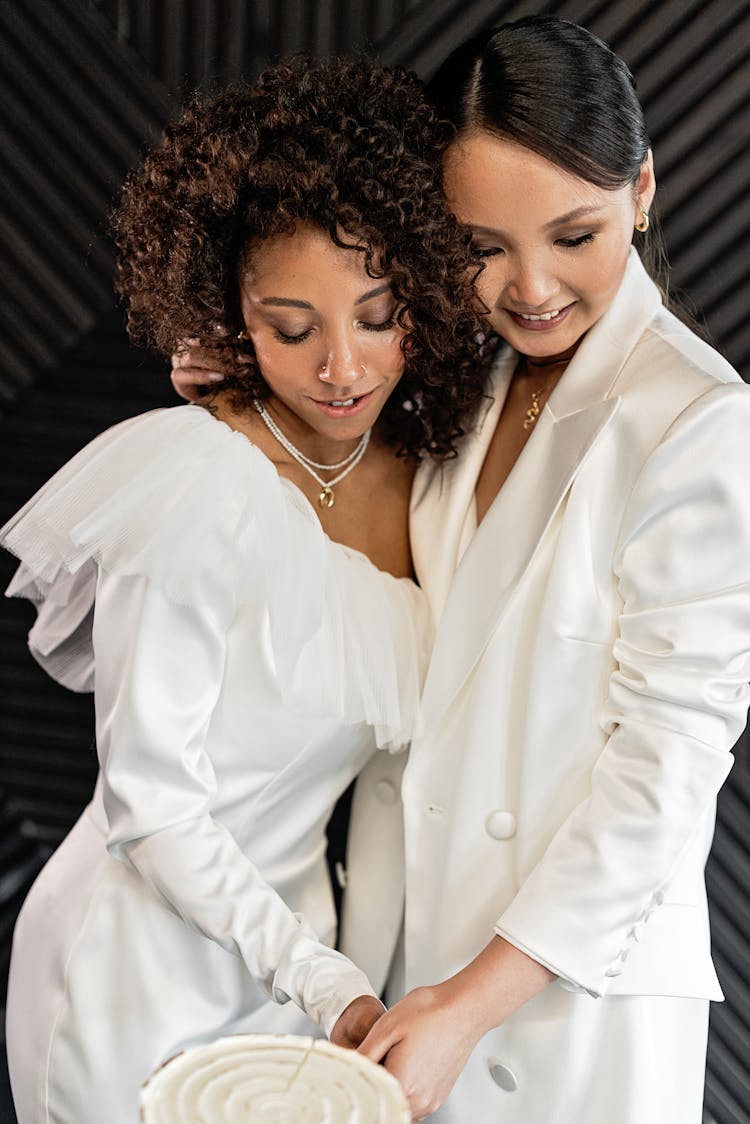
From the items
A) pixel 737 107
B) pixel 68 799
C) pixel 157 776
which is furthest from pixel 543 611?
pixel 68 799

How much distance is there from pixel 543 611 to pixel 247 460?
515 mm

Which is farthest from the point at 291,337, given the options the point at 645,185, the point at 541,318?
the point at 645,185

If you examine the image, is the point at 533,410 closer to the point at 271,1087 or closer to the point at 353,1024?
the point at 353,1024

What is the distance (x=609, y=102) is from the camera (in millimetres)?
1875

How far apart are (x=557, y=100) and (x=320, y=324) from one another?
1.58 feet

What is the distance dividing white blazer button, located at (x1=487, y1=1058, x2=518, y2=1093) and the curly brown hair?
3.73 feet

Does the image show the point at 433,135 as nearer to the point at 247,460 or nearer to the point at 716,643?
the point at 247,460

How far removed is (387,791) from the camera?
2338 millimetres

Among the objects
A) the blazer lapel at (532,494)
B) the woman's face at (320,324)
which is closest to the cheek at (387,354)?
the woman's face at (320,324)

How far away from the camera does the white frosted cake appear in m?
1.25

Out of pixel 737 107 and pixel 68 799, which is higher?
pixel 737 107

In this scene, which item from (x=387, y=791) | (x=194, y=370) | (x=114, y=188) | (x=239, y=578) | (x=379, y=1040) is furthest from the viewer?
(x=114, y=188)

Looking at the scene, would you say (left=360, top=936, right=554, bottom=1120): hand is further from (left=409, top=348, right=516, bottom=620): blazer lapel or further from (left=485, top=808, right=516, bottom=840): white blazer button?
(left=409, top=348, right=516, bottom=620): blazer lapel

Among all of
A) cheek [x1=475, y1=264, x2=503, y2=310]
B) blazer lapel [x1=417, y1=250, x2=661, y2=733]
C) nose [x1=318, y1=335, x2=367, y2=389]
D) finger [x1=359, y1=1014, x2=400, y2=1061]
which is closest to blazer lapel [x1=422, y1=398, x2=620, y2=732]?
blazer lapel [x1=417, y1=250, x2=661, y2=733]
